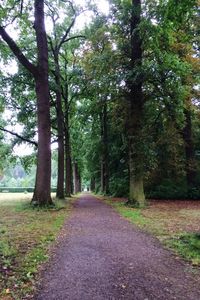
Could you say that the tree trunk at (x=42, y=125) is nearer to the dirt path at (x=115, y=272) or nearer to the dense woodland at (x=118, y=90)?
the dense woodland at (x=118, y=90)

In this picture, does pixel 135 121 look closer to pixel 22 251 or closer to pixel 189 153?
pixel 189 153

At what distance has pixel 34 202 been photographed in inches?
556

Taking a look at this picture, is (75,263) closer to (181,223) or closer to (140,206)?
(181,223)

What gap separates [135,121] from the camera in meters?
16.4

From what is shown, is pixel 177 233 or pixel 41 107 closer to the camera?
pixel 177 233

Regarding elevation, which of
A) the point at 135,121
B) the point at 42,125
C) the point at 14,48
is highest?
the point at 14,48

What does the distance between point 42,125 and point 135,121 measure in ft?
14.6

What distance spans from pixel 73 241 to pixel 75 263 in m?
1.80

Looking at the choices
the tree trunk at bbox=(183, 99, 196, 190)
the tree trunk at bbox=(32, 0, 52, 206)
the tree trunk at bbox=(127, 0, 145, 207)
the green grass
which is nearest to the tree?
the tree trunk at bbox=(32, 0, 52, 206)

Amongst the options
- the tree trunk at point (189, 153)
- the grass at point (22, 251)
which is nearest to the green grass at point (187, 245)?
the grass at point (22, 251)

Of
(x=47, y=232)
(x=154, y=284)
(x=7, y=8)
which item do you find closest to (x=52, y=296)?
(x=154, y=284)

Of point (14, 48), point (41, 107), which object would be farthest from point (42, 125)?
point (14, 48)

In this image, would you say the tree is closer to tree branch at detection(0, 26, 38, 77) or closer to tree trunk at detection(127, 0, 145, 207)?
tree branch at detection(0, 26, 38, 77)

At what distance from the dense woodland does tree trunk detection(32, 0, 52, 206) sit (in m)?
0.04
